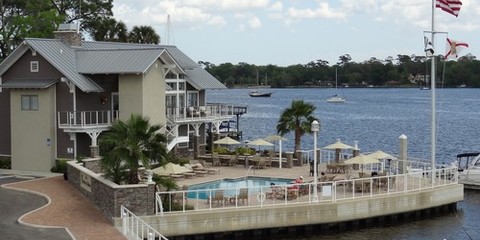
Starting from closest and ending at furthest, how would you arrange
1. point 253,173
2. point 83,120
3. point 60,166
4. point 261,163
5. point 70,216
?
1. point 70,216
2. point 253,173
3. point 60,166
4. point 83,120
5. point 261,163

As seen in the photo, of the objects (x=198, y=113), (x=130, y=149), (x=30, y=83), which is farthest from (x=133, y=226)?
(x=198, y=113)

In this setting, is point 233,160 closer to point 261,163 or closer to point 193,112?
point 261,163

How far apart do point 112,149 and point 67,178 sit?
10156mm

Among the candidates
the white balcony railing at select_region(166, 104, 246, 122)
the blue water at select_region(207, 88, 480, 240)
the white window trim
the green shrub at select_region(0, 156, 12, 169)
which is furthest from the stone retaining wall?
the white balcony railing at select_region(166, 104, 246, 122)

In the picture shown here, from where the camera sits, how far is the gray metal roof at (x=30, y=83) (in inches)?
1732

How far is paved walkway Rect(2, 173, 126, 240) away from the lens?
1067 inches

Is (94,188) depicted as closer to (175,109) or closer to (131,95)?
(131,95)

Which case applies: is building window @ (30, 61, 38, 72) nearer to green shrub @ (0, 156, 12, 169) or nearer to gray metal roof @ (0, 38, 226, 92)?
gray metal roof @ (0, 38, 226, 92)

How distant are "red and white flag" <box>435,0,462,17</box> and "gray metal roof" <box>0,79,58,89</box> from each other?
22644 mm

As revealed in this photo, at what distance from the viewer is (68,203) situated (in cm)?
3228

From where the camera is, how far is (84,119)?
1710 inches

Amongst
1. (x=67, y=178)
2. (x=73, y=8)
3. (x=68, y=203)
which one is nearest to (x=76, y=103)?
(x=67, y=178)

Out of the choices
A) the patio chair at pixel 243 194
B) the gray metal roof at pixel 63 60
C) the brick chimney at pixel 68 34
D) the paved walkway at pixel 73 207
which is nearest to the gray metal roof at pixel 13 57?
the gray metal roof at pixel 63 60

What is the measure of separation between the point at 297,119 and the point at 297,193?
1440 centimetres
